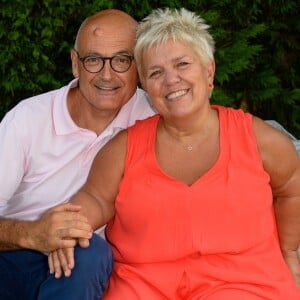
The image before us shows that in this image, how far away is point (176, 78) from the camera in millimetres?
2537

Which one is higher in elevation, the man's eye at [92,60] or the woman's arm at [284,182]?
the man's eye at [92,60]

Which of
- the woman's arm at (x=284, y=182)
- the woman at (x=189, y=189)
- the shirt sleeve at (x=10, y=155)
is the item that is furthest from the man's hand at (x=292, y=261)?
the shirt sleeve at (x=10, y=155)

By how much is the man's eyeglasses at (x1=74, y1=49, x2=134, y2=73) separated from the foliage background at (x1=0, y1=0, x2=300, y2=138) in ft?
4.73

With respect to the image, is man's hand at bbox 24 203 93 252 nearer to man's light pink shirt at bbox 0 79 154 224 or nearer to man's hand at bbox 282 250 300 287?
man's light pink shirt at bbox 0 79 154 224

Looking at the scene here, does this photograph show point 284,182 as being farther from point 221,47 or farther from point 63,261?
point 221,47

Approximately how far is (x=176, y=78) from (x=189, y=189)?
408mm

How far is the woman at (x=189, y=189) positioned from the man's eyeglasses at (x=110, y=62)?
177mm

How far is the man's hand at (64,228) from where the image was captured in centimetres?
243

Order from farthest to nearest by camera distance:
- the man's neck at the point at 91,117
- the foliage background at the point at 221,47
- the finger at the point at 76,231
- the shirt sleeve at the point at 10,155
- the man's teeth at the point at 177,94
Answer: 1. the foliage background at the point at 221,47
2. the man's neck at the point at 91,117
3. the shirt sleeve at the point at 10,155
4. the man's teeth at the point at 177,94
5. the finger at the point at 76,231

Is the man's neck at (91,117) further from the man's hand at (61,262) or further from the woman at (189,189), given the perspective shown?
the man's hand at (61,262)

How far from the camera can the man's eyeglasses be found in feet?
9.24

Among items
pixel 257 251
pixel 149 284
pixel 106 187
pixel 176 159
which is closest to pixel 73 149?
pixel 106 187

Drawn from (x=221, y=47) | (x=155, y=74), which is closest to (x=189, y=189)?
(x=155, y=74)

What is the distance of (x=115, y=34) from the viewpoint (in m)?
2.81
